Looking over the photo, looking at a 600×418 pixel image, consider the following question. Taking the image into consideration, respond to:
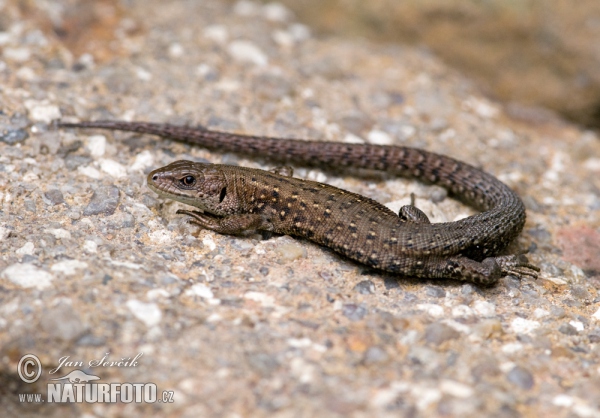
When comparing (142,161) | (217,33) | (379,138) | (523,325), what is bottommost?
(523,325)

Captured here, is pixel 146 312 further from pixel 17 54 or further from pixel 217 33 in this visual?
pixel 217 33

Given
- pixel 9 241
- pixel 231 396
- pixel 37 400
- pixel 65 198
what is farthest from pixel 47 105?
pixel 231 396

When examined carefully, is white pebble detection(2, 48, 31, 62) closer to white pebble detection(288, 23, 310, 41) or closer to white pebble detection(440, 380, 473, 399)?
white pebble detection(288, 23, 310, 41)

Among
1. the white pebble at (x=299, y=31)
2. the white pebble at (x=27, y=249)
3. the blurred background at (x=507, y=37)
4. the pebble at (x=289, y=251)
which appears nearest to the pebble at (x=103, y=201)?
the white pebble at (x=27, y=249)

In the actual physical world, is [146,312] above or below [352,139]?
below

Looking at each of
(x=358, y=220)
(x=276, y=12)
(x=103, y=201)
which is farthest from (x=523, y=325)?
(x=276, y=12)

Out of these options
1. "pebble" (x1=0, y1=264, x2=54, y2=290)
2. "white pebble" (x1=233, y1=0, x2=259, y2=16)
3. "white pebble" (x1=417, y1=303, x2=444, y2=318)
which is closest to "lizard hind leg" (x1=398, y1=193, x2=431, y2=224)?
"white pebble" (x1=417, y1=303, x2=444, y2=318)

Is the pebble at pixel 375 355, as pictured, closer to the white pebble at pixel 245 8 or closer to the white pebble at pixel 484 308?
the white pebble at pixel 484 308
